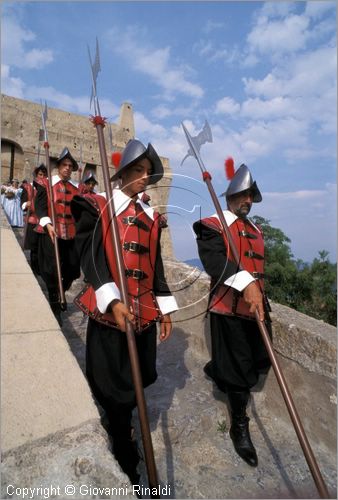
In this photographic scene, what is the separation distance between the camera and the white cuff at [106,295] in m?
1.91

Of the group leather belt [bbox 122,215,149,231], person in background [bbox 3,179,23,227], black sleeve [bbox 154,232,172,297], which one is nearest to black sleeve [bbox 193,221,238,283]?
black sleeve [bbox 154,232,172,297]

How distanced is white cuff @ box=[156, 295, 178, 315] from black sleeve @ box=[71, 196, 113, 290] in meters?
0.49

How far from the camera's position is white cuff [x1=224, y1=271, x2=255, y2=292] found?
7.72ft

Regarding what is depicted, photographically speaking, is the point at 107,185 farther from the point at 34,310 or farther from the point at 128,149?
the point at 34,310

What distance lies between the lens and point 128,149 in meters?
2.25

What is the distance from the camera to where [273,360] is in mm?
1990

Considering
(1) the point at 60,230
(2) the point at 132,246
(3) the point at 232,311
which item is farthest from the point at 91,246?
(1) the point at 60,230

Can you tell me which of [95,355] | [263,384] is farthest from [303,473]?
[95,355]

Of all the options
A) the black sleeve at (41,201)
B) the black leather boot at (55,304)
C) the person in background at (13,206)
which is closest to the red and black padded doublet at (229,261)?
the black leather boot at (55,304)

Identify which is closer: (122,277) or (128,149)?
(122,277)

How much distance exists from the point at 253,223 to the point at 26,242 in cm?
464

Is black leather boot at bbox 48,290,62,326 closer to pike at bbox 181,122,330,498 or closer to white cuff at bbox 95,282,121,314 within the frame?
white cuff at bbox 95,282,121,314

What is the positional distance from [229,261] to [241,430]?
4.46 feet

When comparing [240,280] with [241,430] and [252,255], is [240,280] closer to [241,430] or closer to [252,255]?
[252,255]
